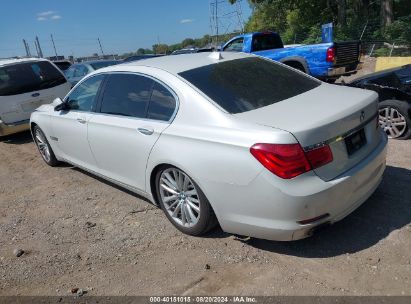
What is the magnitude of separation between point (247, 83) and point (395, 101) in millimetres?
3053

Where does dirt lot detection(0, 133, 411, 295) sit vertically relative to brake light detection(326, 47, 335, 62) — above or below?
below

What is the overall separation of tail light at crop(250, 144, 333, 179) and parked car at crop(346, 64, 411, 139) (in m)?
3.42

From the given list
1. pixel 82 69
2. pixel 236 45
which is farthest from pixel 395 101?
pixel 82 69

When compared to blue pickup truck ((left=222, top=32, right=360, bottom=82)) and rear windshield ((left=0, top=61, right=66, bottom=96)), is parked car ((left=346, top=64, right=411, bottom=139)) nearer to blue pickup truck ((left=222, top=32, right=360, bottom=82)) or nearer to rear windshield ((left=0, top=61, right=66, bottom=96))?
blue pickup truck ((left=222, top=32, right=360, bottom=82))

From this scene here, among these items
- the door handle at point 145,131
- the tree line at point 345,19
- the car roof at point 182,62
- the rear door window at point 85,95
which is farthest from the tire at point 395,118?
the tree line at point 345,19

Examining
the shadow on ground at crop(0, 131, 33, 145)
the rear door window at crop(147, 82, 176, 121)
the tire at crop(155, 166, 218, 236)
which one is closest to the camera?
the tire at crop(155, 166, 218, 236)

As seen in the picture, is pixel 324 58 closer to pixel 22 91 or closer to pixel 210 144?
pixel 22 91

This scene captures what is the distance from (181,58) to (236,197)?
1951mm

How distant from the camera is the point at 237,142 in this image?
310 centimetres

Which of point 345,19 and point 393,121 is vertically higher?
point 345,19

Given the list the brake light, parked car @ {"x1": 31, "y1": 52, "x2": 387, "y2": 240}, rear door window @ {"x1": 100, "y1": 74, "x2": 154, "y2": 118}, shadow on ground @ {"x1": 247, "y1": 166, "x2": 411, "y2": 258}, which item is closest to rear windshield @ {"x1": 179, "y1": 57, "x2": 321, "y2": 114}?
parked car @ {"x1": 31, "y1": 52, "x2": 387, "y2": 240}

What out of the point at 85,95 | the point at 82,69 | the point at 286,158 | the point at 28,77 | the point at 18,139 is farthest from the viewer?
the point at 82,69

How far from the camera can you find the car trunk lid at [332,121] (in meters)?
3.03

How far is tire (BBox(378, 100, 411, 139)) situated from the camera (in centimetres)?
577
